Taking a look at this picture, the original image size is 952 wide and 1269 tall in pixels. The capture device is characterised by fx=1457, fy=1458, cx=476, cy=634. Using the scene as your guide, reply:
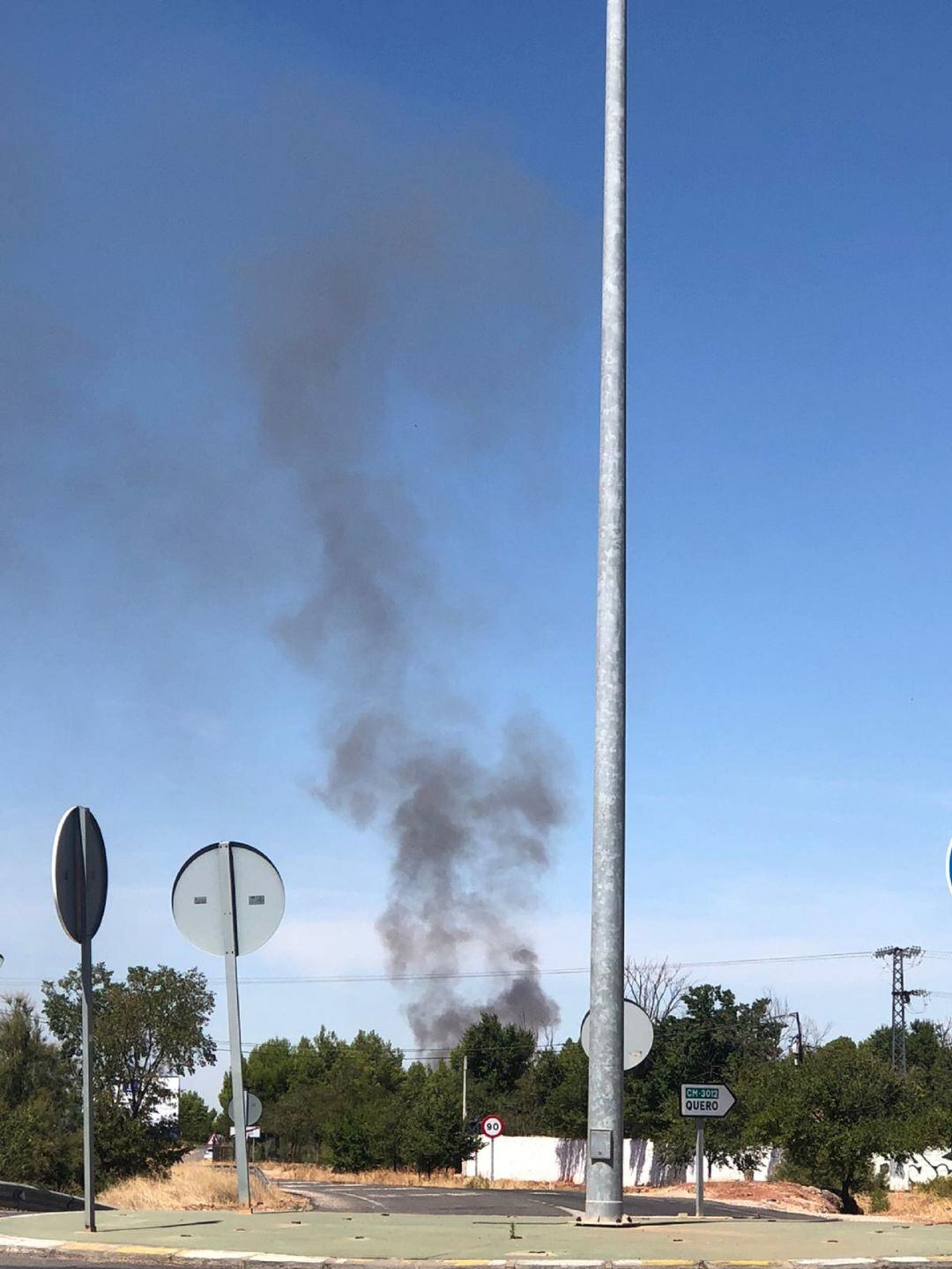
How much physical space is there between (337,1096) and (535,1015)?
21.2m

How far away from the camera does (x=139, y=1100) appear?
63.0 meters

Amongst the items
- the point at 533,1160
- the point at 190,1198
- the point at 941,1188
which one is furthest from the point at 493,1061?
the point at 190,1198

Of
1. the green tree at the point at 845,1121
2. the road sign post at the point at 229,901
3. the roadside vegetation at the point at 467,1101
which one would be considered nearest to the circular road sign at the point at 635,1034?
the road sign post at the point at 229,901

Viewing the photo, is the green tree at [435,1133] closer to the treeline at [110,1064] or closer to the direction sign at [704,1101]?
the treeline at [110,1064]

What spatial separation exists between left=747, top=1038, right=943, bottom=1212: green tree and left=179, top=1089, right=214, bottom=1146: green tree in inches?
2991

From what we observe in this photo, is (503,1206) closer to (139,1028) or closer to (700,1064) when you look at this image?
(139,1028)

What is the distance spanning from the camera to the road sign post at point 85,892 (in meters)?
8.95

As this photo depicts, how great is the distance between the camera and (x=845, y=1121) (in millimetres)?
45812

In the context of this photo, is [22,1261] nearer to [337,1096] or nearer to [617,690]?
[617,690]

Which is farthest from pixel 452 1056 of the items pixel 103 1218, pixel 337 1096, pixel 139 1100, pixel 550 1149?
pixel 103 1218

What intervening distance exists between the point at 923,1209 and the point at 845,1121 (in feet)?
63.0

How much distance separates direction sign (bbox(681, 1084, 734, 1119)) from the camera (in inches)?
541

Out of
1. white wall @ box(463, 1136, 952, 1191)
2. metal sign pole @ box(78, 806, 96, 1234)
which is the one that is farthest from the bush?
metal sign pole @ box(78, 806, 96, 1234)

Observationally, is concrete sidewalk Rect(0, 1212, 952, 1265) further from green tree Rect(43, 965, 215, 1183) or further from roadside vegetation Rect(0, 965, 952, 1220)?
green tree Rect(43, 965, 215, 1183)
